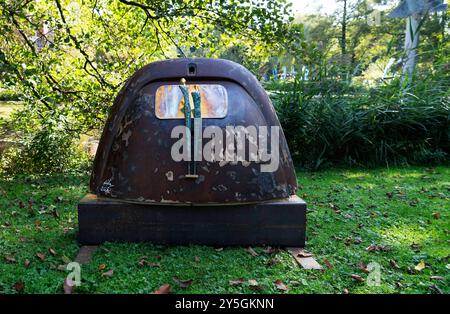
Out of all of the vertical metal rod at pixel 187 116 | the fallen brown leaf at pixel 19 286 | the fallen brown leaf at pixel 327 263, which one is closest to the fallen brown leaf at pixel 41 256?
the fallen brown leaf at pixel 19 286

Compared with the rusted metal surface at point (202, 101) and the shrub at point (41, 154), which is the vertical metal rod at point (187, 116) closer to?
the rusted metal surface at point (202, 101)

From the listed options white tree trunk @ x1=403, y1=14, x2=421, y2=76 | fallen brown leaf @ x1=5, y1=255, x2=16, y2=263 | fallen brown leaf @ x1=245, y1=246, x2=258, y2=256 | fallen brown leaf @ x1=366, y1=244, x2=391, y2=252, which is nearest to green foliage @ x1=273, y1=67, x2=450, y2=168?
white tree trunk @ x1=403, y1=14, x2=421, y2=76

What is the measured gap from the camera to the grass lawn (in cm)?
234

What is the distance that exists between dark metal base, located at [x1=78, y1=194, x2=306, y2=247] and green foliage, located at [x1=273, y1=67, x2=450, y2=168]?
12.0 feet

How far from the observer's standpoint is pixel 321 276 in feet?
8.17

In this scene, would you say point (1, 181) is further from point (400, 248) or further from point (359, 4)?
point (359, 4)

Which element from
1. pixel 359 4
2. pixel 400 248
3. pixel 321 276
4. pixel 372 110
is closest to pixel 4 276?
pixel 321 276

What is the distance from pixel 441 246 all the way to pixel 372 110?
12.7 ft

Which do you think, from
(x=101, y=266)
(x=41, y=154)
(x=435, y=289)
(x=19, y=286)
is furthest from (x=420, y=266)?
(x=41, y=154)

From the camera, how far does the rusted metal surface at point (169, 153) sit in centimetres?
274

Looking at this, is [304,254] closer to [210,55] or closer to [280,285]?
[280,285]

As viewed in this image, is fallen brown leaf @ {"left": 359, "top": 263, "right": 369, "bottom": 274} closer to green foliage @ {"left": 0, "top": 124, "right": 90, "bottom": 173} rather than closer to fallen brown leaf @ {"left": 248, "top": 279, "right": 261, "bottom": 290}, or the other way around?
fallen brown leaf @ {"left": 248, "top": 279, "right": 261, "bottom": 290}

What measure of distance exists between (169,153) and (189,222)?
53 centimetres

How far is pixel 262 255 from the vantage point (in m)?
2.77
